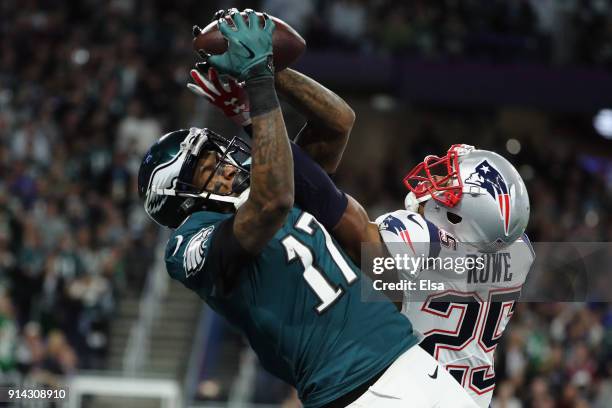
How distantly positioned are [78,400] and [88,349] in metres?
1.94

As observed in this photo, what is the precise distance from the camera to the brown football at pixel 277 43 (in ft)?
13.4

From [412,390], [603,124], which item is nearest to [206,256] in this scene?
[412,390]

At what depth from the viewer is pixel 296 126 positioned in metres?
13.3

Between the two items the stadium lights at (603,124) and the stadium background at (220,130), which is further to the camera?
the stadium lights at (603,124)

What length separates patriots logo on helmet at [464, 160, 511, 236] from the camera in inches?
171

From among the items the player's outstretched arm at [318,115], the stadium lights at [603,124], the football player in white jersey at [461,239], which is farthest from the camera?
the stadium lights at [603,124]

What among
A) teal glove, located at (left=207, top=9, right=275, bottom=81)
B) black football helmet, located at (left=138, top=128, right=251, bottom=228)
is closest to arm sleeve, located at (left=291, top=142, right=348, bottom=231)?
black football helmet, located at (left=138, top=128, right=251, bottom=228)

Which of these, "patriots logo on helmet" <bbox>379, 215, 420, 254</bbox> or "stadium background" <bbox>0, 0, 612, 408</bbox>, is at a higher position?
"patriots logo on helmet" <bbox>379, 215, 420, 254</bbox>

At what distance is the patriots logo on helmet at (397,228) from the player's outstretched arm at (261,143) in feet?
2.54

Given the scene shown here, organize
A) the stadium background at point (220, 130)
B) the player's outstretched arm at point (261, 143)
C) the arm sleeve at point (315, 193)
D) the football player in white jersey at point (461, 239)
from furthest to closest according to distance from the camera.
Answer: the stadium background at point (220, 130)
the football player in white jersey at point (461, 239)
the arm sleeve at point (315, 193)
the player's outstretched arm at point (261, 143)

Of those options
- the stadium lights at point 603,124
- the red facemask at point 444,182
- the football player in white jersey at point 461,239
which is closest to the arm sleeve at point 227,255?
the football player in white jersey at point 461,239

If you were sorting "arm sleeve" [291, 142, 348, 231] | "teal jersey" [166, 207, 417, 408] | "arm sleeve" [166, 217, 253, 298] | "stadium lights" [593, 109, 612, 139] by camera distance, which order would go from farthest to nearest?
"stadium lights" [593, 109, 612, 139] < "arm sleeve" [291, 142, 348, 231] < "teal jersey" [166, 207, 417, 408] < "arm sleeve" [166, 217, 253, 298]

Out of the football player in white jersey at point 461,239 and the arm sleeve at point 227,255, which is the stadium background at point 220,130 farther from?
the arm sleeve at point 227,255

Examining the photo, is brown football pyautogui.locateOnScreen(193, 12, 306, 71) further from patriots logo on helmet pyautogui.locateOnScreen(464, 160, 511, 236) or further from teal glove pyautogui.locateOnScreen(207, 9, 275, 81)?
patriots logo on helmet pyautogui.locateOnScreen(464, 160, 511, 236)
